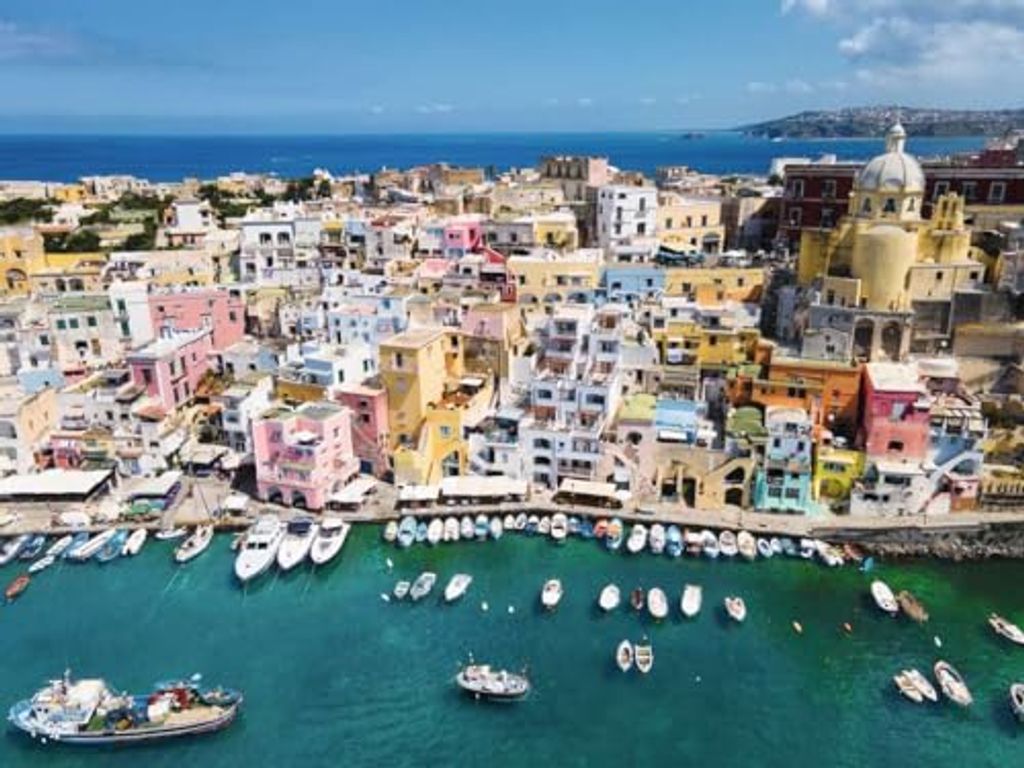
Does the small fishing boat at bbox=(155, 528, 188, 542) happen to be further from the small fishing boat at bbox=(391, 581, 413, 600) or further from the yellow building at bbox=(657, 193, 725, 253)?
the yellow building at bbox=(657, 193, 725, 253)

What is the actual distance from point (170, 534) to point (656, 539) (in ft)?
79.1

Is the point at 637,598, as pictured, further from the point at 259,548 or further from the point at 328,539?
the point at 259,548

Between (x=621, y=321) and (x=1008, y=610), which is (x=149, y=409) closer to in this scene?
(x=621, y=321)

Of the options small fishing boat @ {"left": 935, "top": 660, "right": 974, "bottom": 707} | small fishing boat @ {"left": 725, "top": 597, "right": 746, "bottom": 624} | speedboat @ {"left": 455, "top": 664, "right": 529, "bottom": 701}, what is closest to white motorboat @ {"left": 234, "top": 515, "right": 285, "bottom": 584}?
speedboat @ {"left": 455, "top": 664, "right": 529, "bottom": 701}

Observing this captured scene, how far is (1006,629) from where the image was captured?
3141cm

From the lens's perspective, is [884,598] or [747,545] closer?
[884,598]

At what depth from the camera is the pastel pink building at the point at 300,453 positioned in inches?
1555

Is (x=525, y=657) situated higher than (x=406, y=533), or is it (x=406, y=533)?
(x=406, y=533)

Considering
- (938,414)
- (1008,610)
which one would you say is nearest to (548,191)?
(938,414)

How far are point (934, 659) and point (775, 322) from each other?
2692 cm

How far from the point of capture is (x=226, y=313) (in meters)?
52.9

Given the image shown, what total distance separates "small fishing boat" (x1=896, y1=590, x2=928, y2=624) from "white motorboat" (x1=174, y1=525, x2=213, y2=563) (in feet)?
104

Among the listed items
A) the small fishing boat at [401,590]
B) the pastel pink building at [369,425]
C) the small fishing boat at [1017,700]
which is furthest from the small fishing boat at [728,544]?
the pastel pink building at [369,425]

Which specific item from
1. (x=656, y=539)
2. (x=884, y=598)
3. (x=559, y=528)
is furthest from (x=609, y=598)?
(x=884, y=598)
